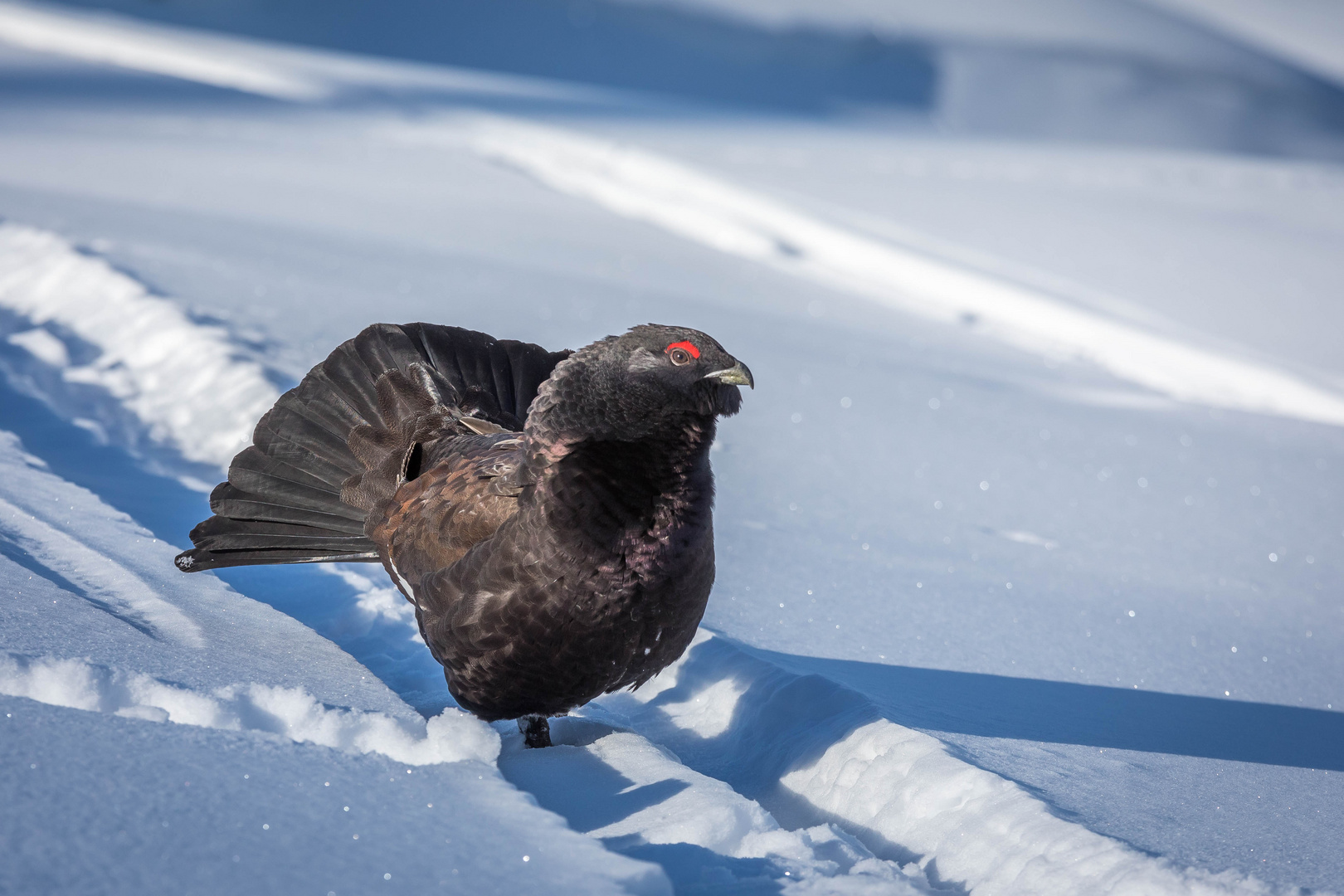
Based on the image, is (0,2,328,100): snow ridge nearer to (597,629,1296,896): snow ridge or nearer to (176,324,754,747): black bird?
(176,324,754,747): black bird

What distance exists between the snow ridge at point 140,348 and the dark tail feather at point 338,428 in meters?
1.06

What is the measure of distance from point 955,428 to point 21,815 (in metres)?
4.27

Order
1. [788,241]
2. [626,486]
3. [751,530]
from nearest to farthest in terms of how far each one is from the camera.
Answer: [626,486] → [751,530] → [788,241]

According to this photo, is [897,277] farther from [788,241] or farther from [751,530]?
[751,530]

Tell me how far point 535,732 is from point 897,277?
586 cm

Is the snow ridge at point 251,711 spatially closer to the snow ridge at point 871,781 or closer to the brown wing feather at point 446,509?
the brown wing feather at point 446,509

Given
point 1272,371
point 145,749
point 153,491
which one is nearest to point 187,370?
point 153,491

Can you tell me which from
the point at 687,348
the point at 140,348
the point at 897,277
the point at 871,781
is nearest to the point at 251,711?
the point at 687,348

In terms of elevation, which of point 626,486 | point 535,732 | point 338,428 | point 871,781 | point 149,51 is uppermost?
point 149,51

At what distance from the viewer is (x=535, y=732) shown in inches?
98.7

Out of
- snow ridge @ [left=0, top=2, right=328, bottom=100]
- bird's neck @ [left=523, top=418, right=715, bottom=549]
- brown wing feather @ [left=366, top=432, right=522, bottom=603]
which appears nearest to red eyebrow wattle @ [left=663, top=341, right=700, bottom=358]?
bird's neck @ [left=523, top=418, right=715, bottom=549]

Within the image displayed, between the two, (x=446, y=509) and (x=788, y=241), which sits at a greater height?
(x=788, y=241)

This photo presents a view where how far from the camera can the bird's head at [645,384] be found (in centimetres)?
223

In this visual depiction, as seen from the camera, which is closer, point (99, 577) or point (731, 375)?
point (731, 375)
